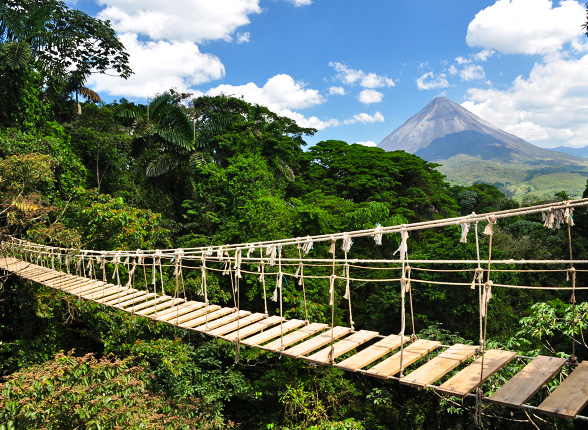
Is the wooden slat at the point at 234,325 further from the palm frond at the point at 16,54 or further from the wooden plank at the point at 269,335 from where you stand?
the palm frond at the point at 16,54

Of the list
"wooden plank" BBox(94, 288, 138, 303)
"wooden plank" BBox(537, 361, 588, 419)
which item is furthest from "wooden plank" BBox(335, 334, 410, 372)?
"wooden plank" BBox(94, 288, 138, 303)

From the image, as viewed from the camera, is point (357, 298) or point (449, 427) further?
point (357, 298)

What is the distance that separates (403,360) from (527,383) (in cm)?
72

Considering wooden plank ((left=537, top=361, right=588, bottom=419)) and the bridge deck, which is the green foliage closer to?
the bridge deck

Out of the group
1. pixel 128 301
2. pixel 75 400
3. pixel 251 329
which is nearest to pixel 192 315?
pixel 251 329

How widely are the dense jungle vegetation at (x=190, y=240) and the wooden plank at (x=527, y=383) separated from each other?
1275 mm

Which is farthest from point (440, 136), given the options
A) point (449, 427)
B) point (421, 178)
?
point (449, 427)

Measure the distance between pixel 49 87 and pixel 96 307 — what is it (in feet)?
28.0

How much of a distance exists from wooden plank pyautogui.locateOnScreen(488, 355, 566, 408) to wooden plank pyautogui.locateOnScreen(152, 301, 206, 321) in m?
2.86

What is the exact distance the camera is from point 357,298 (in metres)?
10.4

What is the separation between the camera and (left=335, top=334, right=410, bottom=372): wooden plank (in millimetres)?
2617

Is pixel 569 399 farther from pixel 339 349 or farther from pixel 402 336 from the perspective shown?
pixel 339 349

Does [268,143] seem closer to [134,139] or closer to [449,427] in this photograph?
[134,139]

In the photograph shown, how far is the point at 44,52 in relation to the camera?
491 inches
